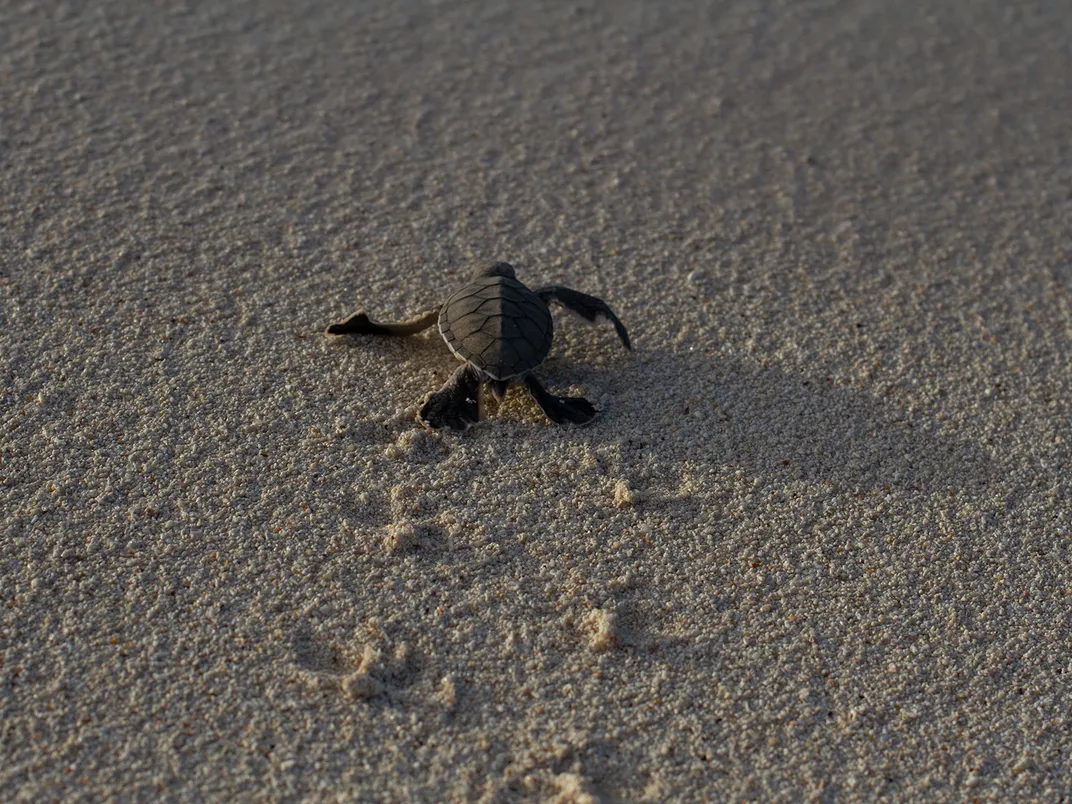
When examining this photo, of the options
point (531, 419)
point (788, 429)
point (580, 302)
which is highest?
point (580, 302)

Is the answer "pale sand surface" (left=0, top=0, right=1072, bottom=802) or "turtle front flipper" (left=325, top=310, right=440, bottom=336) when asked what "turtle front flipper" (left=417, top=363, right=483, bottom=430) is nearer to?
"pale sand surface" (left=0, top=0, right=1072, bottom=802)

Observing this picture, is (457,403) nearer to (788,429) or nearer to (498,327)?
(498,327)

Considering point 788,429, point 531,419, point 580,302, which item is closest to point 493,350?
point 531,419

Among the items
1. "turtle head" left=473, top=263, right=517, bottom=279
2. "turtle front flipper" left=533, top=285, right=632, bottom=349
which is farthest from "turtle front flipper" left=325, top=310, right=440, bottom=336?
"turtle front flipper" left=533, top=285, right=632, bottom=349

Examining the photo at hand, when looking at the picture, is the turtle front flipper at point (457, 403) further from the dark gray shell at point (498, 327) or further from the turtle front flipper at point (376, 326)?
the turtle front flipper at point (376, 326)

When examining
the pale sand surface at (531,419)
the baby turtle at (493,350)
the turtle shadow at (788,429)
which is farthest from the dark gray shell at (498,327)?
the turtle shadow at (788,429)
